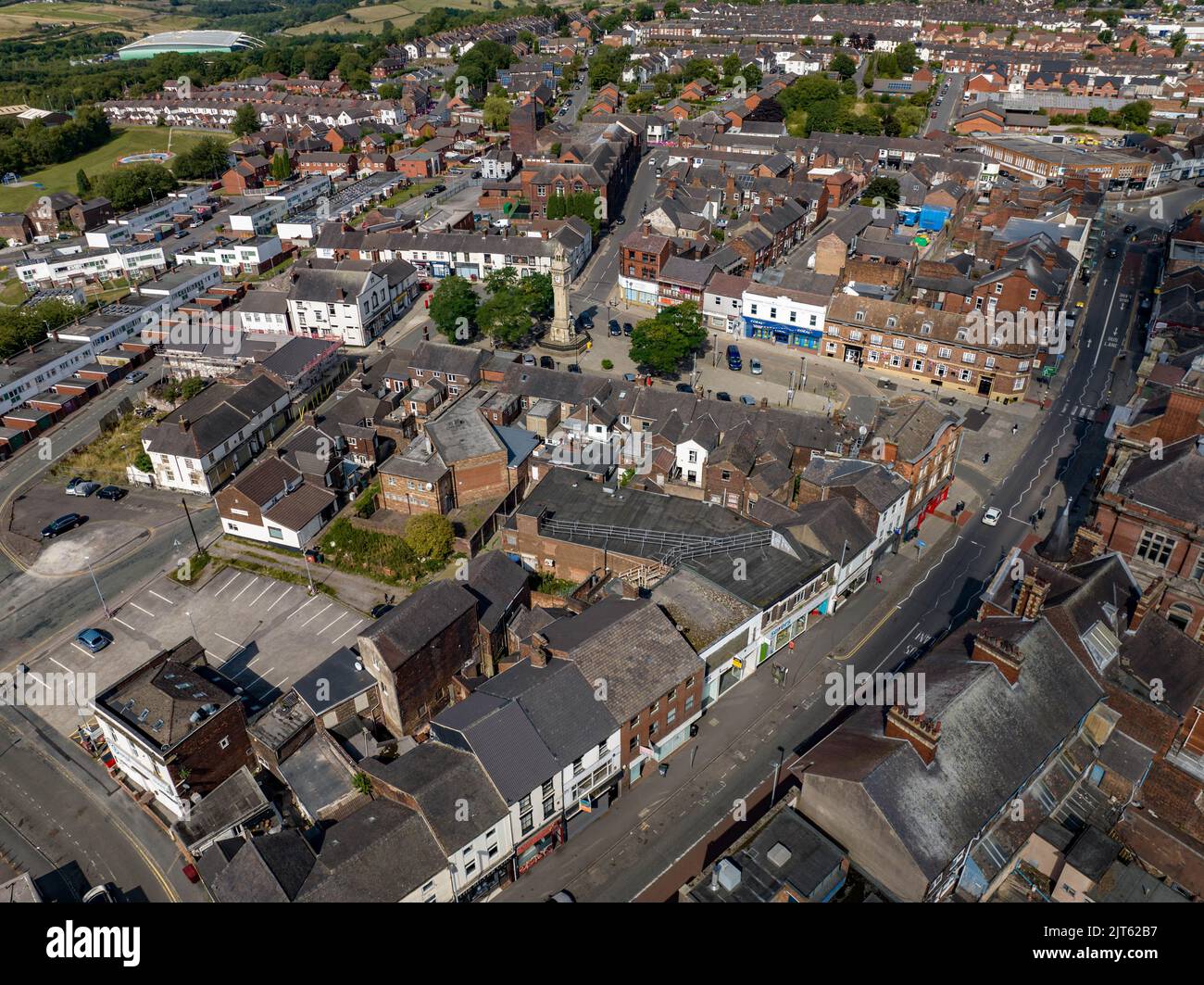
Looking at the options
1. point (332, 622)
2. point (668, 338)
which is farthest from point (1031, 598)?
point (668, 338)

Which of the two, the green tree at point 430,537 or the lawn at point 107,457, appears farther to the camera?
the lawn at point 107,457

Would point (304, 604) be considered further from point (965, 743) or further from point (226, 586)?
point (965, 743)

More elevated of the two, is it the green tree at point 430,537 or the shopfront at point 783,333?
the shopfront at point 783,333

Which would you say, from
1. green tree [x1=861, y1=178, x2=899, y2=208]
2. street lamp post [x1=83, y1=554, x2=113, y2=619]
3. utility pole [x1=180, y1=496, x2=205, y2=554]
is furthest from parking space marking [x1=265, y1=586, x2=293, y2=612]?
green tree [x1=861, y1=178, x2=899, y2=208]

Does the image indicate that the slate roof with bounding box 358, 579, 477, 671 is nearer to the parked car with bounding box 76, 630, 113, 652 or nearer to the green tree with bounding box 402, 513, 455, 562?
the green tree with bounding box 402, 513, 455, 562

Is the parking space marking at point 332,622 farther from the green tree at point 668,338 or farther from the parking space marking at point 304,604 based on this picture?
the green tree at point 668,338

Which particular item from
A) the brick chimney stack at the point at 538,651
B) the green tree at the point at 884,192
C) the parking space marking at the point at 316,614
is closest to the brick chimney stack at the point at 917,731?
the brick chimney stack at the point at 538,651
